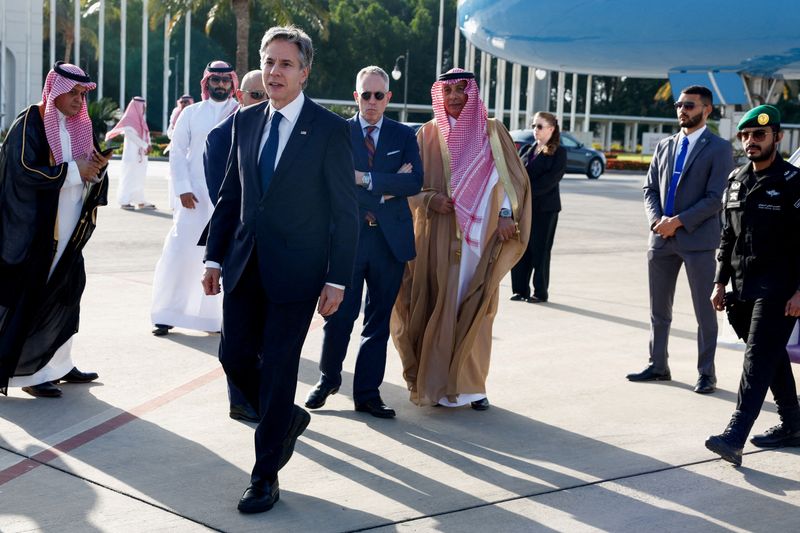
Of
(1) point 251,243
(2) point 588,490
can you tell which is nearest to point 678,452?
(2) point 588,490

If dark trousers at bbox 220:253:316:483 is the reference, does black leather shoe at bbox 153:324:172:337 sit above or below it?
below

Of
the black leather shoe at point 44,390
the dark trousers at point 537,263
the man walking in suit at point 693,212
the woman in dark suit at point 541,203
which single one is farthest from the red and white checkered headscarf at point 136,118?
the man walking in suit at point 693,212

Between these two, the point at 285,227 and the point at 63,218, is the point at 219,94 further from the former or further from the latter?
the point at 285,227

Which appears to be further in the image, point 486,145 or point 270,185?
point 486,145

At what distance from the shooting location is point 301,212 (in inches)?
174

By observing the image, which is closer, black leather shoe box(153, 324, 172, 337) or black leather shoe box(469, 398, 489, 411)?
black leather shoe box(469, 398, 489, 411)

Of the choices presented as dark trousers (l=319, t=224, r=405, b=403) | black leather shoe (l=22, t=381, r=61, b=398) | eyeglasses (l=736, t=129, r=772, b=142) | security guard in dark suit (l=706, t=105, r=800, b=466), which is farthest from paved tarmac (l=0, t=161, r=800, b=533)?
eyeglasses (l=736, t=129, r=772, b=142)

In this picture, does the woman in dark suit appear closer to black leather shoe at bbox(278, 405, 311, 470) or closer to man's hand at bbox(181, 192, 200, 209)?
man's hand at bbox(181, 192, 200, 209)

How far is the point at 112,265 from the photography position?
11.9 meters

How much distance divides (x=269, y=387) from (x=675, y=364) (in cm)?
406

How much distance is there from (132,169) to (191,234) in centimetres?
1069

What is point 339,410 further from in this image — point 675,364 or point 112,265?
point 112,265

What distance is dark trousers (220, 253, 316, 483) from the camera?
4.45 meters

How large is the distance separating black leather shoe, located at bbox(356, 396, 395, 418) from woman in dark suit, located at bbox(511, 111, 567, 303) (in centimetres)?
449
